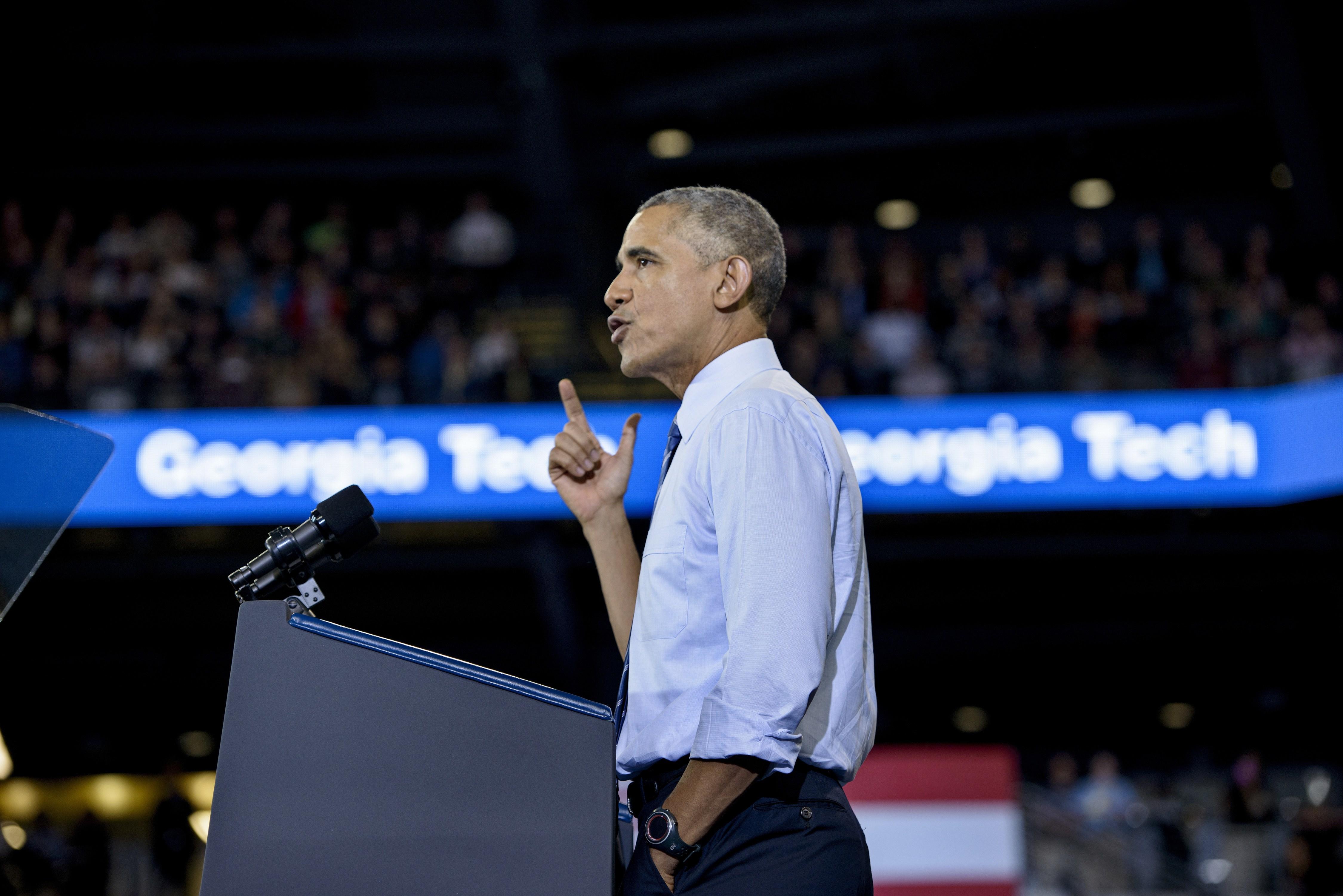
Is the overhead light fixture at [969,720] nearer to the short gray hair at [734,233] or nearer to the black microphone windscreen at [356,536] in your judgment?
the short gray hair at [734,233]

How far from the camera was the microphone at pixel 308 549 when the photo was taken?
1.61m

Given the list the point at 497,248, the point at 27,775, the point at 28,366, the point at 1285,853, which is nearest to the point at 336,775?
the point at 1285,853

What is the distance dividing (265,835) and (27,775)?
13.3 m

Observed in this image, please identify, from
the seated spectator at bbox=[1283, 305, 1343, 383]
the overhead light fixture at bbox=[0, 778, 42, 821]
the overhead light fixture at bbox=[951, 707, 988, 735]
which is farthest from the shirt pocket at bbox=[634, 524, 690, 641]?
the overhead light fixture at bbox=[0, 778, 42, 821]

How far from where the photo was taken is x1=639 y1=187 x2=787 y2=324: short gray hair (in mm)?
1851

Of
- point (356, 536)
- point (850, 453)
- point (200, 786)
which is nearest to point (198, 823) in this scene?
point (200, 786)

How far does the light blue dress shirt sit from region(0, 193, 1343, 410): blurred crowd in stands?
782 cm

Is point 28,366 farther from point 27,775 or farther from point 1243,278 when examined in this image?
point 1243,278

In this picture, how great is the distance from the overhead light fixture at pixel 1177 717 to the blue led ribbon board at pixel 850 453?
18.7 ft

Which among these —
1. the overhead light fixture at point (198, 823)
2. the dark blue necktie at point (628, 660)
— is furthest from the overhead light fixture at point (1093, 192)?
the dark blue necktie at point (628, 660)

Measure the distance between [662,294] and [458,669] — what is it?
637 mm

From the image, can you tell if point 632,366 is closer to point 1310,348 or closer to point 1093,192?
point 1310,348

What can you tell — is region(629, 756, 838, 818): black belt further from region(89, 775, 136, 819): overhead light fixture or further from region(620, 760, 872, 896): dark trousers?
region(89, 775, 136, 819): overhead light fixture

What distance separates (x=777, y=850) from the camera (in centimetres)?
153
